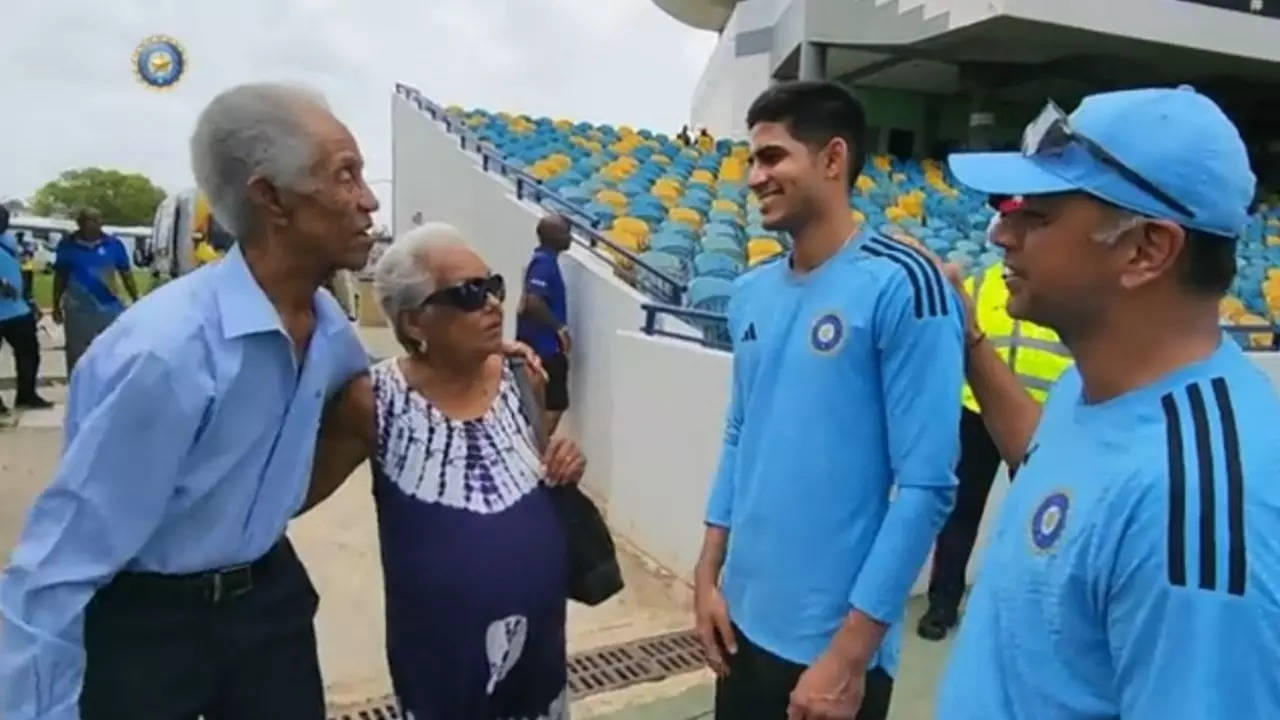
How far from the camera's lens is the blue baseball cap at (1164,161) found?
1042mm

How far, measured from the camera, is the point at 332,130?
1.69 meters

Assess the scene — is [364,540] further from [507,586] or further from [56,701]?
[56,701]

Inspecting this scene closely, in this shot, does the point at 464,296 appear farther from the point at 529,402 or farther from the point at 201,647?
the point at 201,647

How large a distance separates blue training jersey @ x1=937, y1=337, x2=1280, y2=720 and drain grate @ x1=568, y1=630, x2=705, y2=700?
2.71 m

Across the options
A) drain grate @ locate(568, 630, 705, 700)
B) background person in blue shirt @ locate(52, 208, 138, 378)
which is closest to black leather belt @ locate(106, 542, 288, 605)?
drain grate @ locate(568, 630, 705, 700)

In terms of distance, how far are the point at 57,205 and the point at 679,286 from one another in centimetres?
7316

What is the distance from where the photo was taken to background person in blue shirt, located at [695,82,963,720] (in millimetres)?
1797

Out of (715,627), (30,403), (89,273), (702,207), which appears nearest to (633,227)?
(702,207)

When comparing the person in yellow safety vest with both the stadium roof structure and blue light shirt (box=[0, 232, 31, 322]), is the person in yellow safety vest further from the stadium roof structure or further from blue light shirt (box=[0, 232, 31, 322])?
the stadium roof structure

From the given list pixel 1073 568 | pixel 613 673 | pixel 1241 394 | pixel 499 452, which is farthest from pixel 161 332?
pixel 613 673

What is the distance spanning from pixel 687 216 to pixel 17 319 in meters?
5.47

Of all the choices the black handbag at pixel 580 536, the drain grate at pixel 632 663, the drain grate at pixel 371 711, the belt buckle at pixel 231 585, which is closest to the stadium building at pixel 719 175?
the drain grate at pixel 632 663

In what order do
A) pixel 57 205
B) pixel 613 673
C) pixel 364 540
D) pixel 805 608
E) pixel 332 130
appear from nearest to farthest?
1. pixel 332 130
2. pixel 805 608
3. pixel 613 673
4. pixel 364 540
5. pixel 57 205

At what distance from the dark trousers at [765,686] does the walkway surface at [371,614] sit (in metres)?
1.53
